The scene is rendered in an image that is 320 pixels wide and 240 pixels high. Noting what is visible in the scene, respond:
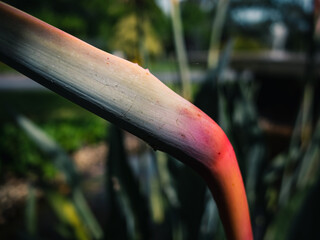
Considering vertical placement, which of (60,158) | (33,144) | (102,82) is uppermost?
(102,82)

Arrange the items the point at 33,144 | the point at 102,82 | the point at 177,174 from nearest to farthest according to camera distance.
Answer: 1. the point at 102,82
2. the point at 177,174
3. the point at 33,144

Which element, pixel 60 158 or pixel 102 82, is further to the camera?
pixel 60 158

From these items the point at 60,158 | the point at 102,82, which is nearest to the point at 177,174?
the point at 60,158

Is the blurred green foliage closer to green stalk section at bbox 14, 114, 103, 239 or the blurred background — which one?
the blurred background

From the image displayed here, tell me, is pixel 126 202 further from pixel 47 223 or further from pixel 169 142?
pixel 47 223

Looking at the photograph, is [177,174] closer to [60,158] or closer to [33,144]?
[60,158]

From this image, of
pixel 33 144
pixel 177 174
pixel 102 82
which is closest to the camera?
pixel 102 82

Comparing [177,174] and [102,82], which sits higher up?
[102,82]

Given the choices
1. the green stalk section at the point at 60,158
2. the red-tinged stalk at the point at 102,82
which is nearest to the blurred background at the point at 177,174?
the green stalk section at the point at 60,158
